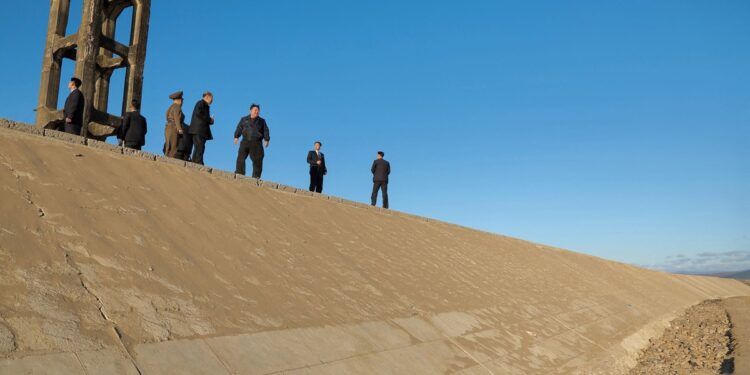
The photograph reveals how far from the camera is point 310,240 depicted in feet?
23.8

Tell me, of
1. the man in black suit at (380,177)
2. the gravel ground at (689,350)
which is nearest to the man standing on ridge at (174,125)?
the man in black suit at (380,177)

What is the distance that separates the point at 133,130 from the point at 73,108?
1292mm

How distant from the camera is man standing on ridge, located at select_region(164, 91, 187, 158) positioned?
369 inches

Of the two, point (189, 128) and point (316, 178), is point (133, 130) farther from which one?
point (316, 178)

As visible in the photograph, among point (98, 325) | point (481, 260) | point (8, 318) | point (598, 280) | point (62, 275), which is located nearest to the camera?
point (8, 318)

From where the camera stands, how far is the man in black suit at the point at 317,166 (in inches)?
511

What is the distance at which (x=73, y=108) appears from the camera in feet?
25.6

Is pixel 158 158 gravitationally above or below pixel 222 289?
above

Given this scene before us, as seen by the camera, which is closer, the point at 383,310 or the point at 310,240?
the point at 383,310

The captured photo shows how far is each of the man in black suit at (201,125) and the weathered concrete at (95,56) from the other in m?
5.65

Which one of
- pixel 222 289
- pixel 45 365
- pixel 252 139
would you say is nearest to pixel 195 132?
pixel 252 139

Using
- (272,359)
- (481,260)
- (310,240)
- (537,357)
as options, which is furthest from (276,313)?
(481,260)

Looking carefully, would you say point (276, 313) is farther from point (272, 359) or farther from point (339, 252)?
point (339, 252)

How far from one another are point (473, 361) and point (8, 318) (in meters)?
4.31
